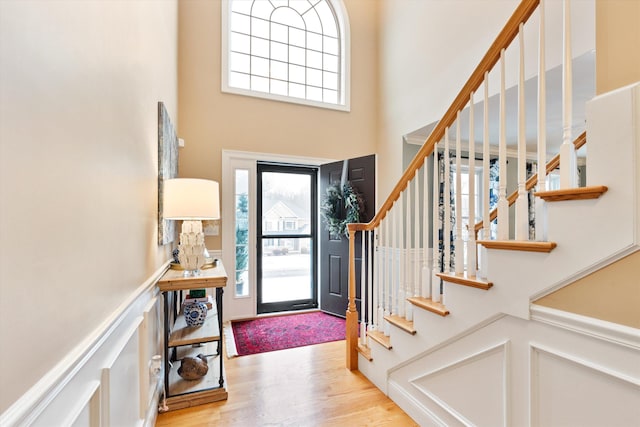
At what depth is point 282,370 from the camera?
2469 mm

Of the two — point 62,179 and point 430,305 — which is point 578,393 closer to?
point 430,305

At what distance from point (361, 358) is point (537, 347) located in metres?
1.48

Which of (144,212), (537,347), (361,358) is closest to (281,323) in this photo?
(361,358)

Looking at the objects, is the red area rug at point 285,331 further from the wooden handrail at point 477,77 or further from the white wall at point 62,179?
the white wall at point 62,179

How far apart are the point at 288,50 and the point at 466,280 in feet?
12.6

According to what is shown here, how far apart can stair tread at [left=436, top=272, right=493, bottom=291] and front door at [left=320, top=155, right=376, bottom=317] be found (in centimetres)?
198

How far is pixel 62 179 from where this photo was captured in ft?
Answer: 2.55

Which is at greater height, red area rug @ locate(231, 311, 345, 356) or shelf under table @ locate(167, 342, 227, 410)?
shelf under table @ locate(167, 342, 227, 410)

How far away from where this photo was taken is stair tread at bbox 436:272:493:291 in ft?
4.49

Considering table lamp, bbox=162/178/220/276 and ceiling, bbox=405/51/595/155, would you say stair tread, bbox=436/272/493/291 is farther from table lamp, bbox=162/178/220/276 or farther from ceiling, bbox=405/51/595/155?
ceiling, bbox=405/51/595/155

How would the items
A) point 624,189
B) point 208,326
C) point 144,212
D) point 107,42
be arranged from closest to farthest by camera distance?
point 624,189 → point 107,42 → point 144,212 → point 208,326

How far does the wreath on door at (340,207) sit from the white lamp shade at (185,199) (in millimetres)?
1950

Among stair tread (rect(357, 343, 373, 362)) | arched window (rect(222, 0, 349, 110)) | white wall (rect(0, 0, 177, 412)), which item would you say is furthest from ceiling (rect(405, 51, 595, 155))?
white wall (rect(0, 0, 177, 412))

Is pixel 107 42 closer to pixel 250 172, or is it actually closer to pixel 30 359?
pixel 30 359
